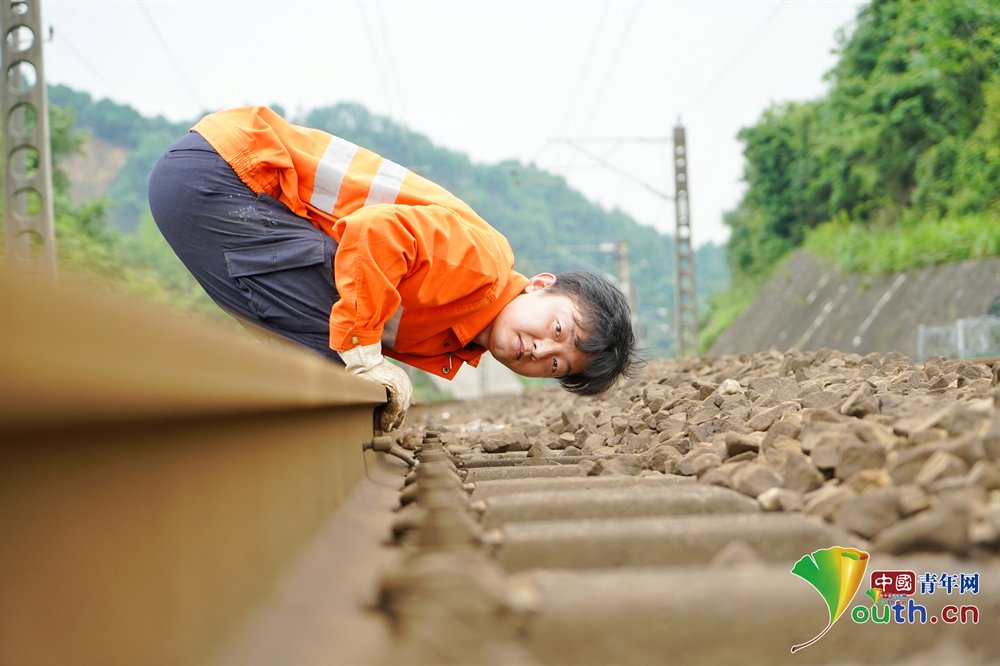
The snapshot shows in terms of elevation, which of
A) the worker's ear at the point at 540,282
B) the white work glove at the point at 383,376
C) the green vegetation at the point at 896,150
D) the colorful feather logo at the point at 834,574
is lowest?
the colorful feather logo at the point at 834,574

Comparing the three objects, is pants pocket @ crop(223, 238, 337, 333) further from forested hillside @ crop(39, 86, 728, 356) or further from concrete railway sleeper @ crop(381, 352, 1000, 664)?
forested hillside @ crop(39, 86, 728, 356)

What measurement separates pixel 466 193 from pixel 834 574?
172 feet

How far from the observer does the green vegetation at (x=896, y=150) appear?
43.7 ft

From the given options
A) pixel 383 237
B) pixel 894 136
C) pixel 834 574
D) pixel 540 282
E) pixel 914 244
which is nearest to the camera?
pixel 834 574

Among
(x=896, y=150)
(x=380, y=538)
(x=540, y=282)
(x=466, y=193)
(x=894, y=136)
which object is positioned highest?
(x=466, y=193)

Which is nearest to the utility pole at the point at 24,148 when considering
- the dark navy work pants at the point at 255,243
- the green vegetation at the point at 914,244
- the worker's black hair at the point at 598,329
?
the dark navy work pants at the point at 255,243

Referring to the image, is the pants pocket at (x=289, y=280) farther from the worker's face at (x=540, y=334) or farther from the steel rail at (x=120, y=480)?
the steel rail at (x=120, y=480)

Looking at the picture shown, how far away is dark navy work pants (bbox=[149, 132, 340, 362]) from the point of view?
11.3 feet

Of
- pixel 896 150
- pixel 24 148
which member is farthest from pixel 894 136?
pixel 24 148

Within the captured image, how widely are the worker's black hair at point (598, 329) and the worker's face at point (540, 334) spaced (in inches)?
1.3

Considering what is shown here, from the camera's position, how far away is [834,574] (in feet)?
4.05

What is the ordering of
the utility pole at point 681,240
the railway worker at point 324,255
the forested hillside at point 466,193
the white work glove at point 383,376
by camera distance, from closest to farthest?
the white work glove at point 383,376
the railway worker at point 324,255
the utility pole at point 681,240
the forested hillside at point 466,193

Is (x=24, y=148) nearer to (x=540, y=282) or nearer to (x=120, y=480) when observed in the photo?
(x=540, y=282)

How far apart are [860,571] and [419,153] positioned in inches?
2249
